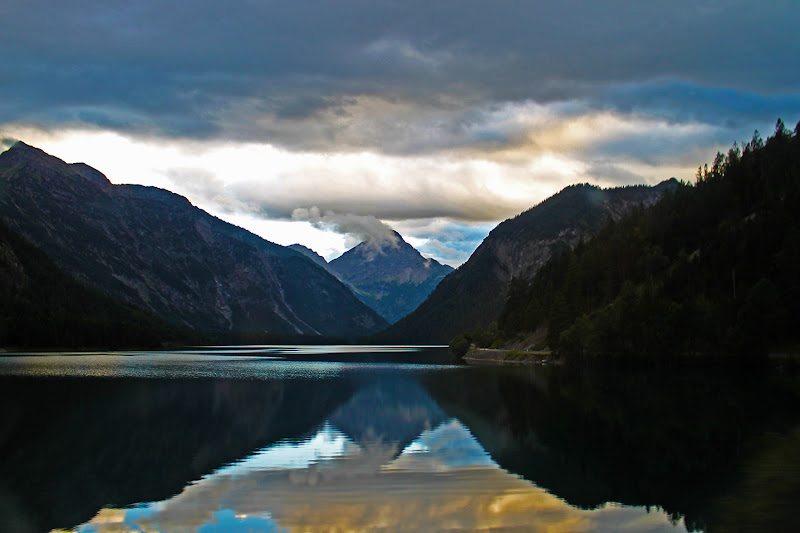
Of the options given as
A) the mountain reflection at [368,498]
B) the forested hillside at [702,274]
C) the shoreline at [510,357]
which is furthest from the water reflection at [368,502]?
the shoreline at [510,357]

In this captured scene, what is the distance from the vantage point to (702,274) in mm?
118875

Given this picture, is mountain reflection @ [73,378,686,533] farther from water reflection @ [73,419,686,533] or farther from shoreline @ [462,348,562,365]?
shoreline @ [462,348,562,365]

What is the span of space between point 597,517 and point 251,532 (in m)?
10.3

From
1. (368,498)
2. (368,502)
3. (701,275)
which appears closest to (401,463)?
(368,498)

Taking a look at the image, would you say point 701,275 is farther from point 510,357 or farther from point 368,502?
point 368,502

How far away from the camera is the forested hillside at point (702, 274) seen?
336 feet

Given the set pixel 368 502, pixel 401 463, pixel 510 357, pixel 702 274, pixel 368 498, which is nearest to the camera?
pixel 368 502

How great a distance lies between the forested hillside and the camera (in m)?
102

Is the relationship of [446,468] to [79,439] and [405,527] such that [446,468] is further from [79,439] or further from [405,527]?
[79,439]

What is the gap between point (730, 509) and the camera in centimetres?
2352

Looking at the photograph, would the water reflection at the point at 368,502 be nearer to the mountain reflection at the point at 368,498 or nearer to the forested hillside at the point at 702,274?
the mountain reflection at the point at 368,498

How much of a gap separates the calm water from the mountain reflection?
10 centimetres

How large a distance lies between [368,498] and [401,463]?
24.0 ft

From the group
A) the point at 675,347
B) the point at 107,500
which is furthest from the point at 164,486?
the point at 675,347
